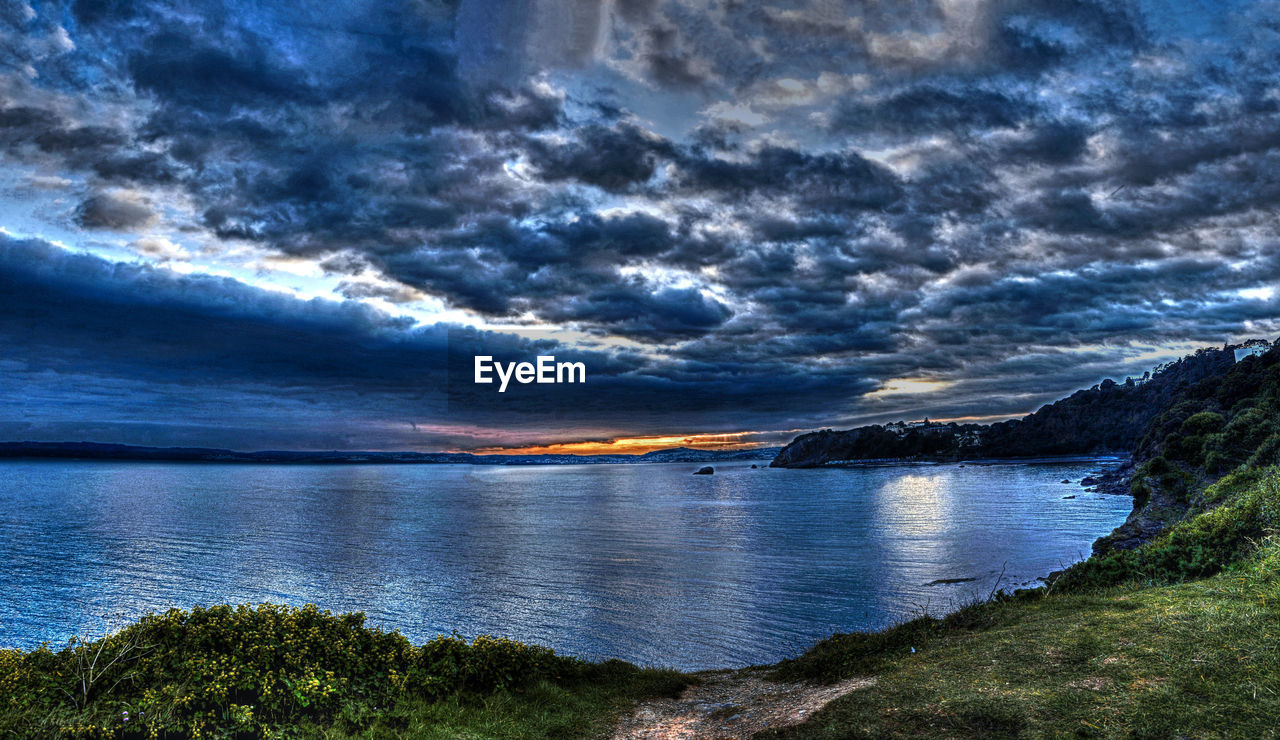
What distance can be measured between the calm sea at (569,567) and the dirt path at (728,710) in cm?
918

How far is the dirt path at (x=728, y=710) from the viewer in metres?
13.0

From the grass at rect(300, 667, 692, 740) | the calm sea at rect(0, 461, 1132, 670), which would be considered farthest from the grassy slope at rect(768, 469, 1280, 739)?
the calm sea at rect(0, 461, 1132, 670)

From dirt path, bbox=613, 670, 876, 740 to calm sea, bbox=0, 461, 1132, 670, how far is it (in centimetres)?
918

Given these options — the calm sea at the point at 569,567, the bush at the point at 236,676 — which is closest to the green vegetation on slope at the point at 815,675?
the bush at the point at 236,676

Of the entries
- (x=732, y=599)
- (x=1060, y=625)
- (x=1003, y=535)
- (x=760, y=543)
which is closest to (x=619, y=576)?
(x=732, y=599)

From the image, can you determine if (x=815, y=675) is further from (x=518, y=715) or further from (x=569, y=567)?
(x=569, y=567)

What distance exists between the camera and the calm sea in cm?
3173

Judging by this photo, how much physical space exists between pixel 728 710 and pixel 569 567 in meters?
34.4

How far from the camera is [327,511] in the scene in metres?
93.6

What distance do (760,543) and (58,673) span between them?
176 ft

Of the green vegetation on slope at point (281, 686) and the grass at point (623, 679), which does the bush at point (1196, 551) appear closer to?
the grass at point (623, 679)

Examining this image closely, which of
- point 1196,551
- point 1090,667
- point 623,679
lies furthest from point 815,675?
point 1196,551

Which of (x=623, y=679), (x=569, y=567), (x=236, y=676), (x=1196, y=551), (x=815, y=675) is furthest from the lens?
(x=569, y=567)

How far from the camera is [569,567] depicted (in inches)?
1882
